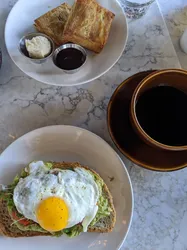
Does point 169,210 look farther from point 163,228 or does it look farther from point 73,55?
point 73,55

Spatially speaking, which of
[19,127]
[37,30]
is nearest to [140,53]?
[37,30]

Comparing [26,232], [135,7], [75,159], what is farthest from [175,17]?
[26,232]

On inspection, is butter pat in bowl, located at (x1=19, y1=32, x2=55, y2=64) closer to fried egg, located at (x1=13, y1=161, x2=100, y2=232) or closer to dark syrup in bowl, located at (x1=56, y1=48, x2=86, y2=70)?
dark syrup in bowl, located at (x1=56, y1=48, x2=86, y2=70)

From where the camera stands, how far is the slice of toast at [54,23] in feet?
5.17

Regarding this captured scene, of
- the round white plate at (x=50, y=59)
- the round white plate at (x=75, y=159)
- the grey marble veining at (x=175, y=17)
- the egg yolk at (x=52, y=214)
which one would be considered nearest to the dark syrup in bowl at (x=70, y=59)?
the round white plate at (x=50, y=59)

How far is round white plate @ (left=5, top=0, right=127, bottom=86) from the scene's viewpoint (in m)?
1.52

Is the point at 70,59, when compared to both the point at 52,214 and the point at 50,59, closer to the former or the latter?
the point at 50,59

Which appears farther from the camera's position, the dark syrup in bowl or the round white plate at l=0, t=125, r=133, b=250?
the dark syrup in bowl

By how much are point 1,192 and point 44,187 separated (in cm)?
20

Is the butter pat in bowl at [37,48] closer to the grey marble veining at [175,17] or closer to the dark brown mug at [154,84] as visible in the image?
the dark brown mug at [154,84]

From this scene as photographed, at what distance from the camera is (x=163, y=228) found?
144cm

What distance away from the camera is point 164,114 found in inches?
52.6

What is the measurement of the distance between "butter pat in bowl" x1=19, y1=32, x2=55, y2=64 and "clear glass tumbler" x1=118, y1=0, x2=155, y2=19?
41 centimetres

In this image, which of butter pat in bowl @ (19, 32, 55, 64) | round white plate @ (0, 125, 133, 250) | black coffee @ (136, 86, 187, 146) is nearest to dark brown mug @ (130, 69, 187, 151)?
black coffee @ (136, 86, 187, 146)
